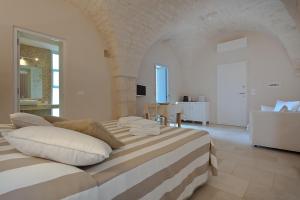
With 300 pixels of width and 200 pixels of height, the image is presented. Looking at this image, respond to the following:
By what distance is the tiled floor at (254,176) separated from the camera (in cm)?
164

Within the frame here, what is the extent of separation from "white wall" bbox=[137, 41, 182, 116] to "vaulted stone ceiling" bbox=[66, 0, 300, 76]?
0.79 metres

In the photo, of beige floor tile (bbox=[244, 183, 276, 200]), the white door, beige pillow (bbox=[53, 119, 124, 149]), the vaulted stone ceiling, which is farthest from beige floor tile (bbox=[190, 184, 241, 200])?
the white door

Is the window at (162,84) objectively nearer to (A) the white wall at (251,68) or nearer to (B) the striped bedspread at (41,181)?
(A) the white wall at (251,68)

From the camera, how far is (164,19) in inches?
160

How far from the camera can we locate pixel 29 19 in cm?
288

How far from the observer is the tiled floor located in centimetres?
164

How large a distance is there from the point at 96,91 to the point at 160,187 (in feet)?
10.3

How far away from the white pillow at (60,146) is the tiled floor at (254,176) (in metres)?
1.18

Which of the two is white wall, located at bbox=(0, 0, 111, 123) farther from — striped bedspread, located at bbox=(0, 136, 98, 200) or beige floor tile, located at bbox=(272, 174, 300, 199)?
beige floor tile, located at bbox=(272, 174, 300, 199)

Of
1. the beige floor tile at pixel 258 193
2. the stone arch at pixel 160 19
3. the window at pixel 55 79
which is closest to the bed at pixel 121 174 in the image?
the beige floor tile at pixel 258 193

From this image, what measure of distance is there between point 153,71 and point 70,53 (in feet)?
8.59

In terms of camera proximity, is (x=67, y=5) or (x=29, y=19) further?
(x=67, y=5)

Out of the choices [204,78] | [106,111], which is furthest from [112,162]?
[204,78]

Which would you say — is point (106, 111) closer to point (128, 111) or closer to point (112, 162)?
point (128, 111)
